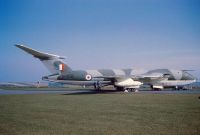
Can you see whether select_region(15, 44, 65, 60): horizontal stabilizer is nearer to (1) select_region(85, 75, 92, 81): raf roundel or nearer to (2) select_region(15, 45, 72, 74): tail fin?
(2) select_region(15, 45, 72, 74): tail fin

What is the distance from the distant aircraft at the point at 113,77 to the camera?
30781 millimetres

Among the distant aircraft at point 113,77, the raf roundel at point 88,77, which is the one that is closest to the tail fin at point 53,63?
the distant aircraft at point 113,77

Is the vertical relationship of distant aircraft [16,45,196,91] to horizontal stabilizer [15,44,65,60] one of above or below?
below

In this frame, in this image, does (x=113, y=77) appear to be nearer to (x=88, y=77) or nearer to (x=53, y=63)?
(x=88, y=77)

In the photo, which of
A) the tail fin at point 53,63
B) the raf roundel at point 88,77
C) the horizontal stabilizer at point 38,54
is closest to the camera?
the horizontal stabilizer at point 38,54

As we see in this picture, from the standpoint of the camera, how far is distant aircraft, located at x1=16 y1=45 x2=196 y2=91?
1212 inches

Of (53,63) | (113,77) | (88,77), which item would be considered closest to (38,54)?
(53,63)

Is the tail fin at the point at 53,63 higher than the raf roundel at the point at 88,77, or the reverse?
the tail fin at the point at 53,63

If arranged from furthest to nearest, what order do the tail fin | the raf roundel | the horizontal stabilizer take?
the raf roundel → the tail fin → the horizontal stabilizer

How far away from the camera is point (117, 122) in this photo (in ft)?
28.5

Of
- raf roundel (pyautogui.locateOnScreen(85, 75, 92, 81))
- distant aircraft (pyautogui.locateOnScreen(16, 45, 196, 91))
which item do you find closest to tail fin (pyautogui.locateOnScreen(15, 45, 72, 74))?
distant aircraft (pyautogui.locateOnScreen(16, 45, 196, 91))

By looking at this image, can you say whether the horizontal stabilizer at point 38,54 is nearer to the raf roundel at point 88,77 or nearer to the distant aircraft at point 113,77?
the distant aircraft at point 113,77

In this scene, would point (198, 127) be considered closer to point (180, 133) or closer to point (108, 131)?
point (180, 133)

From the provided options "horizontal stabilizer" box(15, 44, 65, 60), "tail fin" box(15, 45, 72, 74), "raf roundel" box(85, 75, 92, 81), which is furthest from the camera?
"raf roundel" box(85, 75, 92, 81)
